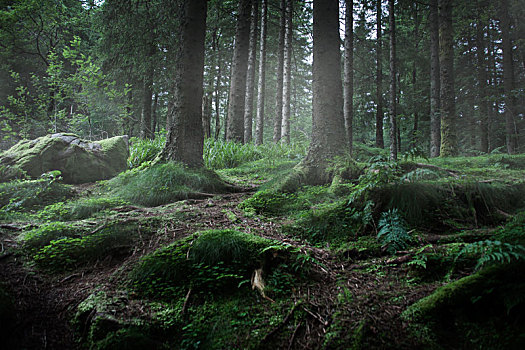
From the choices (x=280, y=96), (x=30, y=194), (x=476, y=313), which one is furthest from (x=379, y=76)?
(x=30, y=194)

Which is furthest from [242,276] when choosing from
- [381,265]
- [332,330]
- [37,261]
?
[37,261]

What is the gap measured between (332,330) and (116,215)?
120 inches

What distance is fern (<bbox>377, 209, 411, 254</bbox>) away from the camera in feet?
7.62

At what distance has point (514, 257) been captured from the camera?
4.92 ft

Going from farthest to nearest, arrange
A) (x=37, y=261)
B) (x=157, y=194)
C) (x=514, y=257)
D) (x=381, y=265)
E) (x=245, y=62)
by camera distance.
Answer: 1. (x=245, y=62)
2. (x=157, y=194)
3. (x=37, y=261)
4. (x=381, y=265)
5. (x=514, y=257)

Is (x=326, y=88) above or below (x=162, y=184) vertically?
above

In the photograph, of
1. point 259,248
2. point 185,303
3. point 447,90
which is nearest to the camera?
point 185,303

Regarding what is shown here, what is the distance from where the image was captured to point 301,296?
6.16 feet

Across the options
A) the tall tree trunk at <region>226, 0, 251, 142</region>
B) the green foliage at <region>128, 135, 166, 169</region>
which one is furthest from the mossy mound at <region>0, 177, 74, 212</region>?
the tall tree trunk at <region>226, 0, 251, 142</region>

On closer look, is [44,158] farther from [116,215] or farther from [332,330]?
[332,330]

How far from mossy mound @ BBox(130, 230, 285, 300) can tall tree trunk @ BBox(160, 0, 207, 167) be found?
3.27 m

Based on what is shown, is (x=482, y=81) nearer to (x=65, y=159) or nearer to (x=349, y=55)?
(x=349, y=55)

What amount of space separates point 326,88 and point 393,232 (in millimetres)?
3279

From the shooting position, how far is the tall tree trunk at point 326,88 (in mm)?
4754
